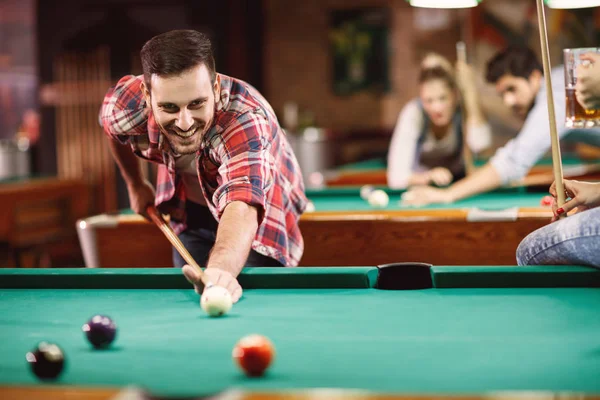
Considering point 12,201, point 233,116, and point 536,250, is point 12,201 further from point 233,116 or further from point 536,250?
point 536,250

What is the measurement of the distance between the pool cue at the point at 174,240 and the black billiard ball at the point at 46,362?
515mm

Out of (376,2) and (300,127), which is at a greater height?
(376,2)

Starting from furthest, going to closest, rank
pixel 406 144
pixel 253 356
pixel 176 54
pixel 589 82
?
1. pixel 406 144
2. pixel 589 82
3. pixel 176 54
4. pixel 253 356

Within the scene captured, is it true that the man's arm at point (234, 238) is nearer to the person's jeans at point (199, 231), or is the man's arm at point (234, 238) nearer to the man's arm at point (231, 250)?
the man's arm at point (231, 250)

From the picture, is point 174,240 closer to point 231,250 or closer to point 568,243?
point 231,250

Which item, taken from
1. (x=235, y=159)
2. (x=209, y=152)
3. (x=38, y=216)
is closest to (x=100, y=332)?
(x=235, y=159)

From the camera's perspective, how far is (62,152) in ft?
28.9

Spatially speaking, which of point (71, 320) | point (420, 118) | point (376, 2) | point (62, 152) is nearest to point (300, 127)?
point (376, 2)

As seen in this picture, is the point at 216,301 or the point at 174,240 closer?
the point at 216,301

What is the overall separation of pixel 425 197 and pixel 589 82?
4.78 feet

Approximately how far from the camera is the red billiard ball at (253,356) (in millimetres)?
1216

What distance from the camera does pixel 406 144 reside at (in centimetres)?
500

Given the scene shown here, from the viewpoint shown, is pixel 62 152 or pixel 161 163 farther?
pixel 62 152

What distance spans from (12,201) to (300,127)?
3854mm
